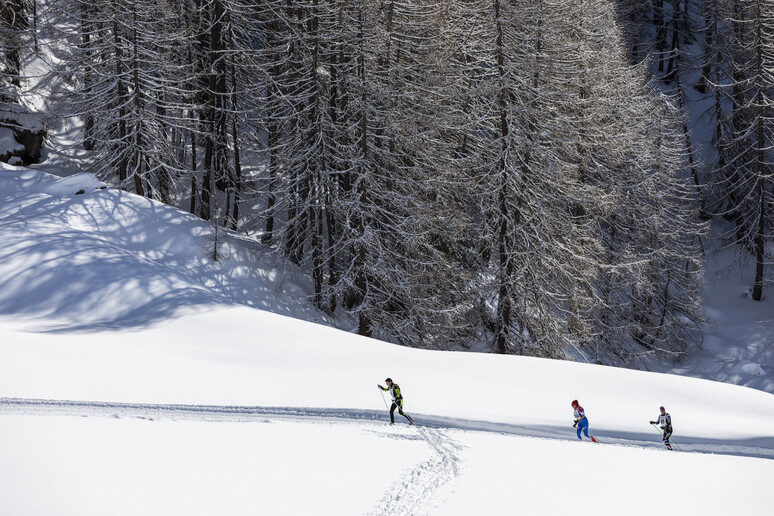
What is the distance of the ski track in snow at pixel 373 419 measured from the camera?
1267cm

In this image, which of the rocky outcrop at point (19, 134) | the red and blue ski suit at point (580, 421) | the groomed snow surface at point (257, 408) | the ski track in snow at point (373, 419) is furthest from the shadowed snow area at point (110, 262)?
the red and blue ski suit at point (580, 421)

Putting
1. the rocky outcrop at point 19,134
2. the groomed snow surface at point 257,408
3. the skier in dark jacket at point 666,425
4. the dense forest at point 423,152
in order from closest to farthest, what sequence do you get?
the groomed snow surface at point 257,408, the skier in dark jacket at point 666,425, the dense forest at point 423,152, the rocky outcrop at point 19,134

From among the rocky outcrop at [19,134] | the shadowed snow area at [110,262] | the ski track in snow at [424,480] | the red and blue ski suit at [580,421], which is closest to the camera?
the ski track in snow at [424,480]

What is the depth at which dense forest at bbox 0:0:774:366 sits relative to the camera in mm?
23375

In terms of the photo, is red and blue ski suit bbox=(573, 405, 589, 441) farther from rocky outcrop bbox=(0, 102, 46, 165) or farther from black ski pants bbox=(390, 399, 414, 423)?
rocky outcrop bbox=(0, 102, 46, 165)

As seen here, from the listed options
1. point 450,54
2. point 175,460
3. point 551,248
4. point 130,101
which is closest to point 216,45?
point 130,101

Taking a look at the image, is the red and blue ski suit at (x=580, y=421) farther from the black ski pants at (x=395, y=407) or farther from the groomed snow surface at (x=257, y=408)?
the black ski pants at (x=395, y=407)

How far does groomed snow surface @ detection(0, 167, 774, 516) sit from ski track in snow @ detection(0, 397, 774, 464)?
0.18 ft

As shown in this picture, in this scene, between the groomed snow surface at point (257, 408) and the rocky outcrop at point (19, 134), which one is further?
the rocky outcrop at point (19, 134)

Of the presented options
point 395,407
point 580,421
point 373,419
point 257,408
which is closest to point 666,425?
point 580,421

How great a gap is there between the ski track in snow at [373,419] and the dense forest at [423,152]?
807cm

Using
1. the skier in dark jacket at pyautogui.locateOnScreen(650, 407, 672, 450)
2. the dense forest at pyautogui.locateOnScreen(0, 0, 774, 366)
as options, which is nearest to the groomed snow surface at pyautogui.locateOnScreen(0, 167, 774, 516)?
the skier in dark jacket at pyautogui.locateOnScreen(650, 407, 672, 450)

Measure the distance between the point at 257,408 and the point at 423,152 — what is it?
41.5ft

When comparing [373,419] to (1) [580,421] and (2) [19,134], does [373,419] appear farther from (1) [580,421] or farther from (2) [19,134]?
(2) [19,134]
